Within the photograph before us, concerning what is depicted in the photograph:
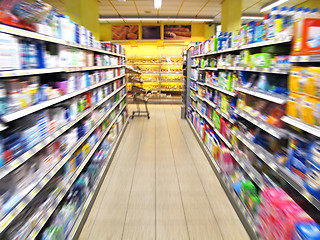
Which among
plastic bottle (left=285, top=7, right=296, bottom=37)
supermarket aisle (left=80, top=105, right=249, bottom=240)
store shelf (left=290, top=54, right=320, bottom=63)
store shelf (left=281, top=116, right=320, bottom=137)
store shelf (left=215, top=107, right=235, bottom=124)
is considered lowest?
supermarket aisle (left=80, top=105, right=249, bottom=240)

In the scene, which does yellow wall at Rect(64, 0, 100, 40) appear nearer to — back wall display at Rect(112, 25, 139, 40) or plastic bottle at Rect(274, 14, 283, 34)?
back wall display at Rect(112, 25, 139, 40)

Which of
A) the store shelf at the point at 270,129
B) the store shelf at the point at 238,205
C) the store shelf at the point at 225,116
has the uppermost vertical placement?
the store shelf at the point at 270,129

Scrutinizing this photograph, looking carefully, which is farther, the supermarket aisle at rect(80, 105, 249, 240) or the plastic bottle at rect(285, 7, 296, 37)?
the supermarket aisle at rect(80, 105, 249, 240)

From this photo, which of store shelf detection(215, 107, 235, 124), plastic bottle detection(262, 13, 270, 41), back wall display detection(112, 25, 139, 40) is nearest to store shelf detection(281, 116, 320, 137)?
plastic bottle detection(262, 13, 270, 41)

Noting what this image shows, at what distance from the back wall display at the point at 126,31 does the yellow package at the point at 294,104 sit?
35.8ft

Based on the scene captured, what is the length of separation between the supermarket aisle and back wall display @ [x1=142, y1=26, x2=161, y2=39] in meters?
8.01

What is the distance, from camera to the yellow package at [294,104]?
5.62ft

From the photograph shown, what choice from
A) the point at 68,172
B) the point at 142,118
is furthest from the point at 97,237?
the point at 142,118

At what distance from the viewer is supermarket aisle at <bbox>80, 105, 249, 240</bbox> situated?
8.43ft

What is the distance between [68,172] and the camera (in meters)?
2.43

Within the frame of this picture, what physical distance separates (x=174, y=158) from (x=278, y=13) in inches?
122

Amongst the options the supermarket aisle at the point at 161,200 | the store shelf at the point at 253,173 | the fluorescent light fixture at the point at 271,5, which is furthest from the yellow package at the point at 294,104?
the fluorescent light fixture at the point at 271,5

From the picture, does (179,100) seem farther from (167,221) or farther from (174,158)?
(167,221)

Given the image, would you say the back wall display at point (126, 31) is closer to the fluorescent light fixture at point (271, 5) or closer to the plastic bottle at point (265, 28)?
the fluorescent light fixture at point (271, 5)
